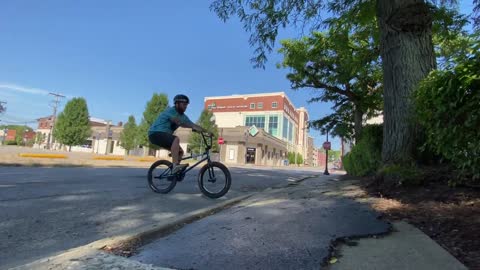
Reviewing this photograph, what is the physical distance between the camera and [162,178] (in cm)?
673

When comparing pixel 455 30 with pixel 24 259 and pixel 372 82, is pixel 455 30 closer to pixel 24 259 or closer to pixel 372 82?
pixel 372 82

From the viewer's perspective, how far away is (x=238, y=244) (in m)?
3.01

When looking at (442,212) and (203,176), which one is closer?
(442,212)

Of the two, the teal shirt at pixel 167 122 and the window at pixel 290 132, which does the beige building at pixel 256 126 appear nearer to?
the window at pixel 290 132

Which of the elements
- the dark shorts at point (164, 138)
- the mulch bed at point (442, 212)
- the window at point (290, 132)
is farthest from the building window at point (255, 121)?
the mulch bed at point (442, 212)

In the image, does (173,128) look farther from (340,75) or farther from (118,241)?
(340,75)

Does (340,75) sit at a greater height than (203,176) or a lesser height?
greater

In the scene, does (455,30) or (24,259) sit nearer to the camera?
(24,259)

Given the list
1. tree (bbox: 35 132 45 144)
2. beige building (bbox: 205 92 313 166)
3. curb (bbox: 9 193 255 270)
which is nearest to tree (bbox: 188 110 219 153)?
beige building (bbox: 205 92 313 166)

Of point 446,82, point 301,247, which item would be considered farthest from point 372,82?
point 301,247

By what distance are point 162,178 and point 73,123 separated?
166 feet

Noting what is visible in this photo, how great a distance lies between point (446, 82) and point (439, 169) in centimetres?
230

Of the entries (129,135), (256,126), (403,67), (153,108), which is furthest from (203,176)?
(256,126)

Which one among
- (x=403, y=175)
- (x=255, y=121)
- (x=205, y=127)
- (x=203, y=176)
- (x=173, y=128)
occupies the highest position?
(x=255, y=121)
